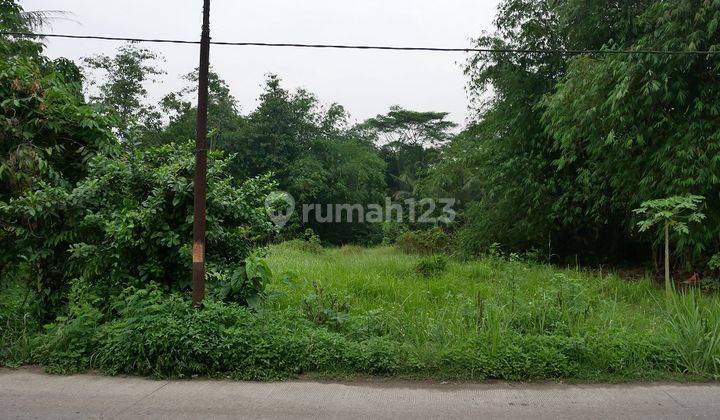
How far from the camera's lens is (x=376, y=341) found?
4996 mm

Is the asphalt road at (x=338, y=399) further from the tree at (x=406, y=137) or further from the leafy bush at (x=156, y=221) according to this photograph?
the tree at (x=406, y=137)

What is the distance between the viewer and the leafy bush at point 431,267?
987cm

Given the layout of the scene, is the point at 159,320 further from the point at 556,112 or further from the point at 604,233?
the point at 604,233

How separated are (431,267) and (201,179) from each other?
592 centimetres

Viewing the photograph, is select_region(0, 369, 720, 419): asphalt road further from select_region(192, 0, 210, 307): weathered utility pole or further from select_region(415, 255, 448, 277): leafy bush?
select_region(415, 255, 448, 277): leafy bush

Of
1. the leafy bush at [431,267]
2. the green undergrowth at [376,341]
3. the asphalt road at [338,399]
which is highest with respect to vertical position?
the leafy bush at [431,267]

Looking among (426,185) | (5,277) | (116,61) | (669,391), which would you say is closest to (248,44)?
(5,277)

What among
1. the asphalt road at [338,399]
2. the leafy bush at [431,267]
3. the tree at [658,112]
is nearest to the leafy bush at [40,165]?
the asphalt road at [338,399]

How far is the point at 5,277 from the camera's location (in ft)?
20.2

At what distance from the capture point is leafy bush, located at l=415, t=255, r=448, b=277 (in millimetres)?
9867

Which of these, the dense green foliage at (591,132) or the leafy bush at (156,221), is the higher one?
the dense green foliage at (591,132)

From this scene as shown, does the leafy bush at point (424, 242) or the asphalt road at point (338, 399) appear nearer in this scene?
the asphalt road at point (338, 399)

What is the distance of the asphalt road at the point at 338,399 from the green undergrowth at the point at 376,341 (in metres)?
0.20

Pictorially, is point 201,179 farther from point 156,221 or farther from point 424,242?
point 424,242
